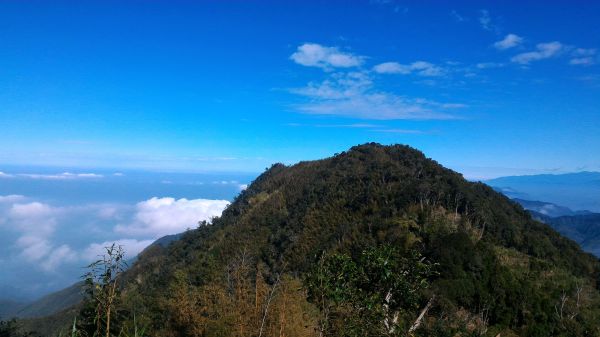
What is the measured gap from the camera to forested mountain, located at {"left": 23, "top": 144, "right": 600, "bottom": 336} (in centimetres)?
933

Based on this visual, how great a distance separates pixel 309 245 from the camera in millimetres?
74000

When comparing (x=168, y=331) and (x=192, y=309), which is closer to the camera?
(x=192, y=309)

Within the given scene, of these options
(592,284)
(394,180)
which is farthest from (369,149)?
(592,284)

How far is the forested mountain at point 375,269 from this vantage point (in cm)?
933

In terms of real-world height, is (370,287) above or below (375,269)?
below

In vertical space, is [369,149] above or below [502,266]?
above

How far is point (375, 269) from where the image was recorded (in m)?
Answer: 9.39

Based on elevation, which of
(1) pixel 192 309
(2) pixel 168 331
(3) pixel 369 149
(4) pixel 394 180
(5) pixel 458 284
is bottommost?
(5) pixel 458 284

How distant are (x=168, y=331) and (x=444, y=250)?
36.0m

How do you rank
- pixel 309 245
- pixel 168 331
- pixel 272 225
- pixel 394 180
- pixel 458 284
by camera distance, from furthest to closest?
pixel 272 225
pixel 394 180
pixel 309 245
pixel 458 284
pixel 168 331

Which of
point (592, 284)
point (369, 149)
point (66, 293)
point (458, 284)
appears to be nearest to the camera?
point (458, 284)

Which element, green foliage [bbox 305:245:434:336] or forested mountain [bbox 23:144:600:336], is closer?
green foliage [bbox 305:245:434:336]

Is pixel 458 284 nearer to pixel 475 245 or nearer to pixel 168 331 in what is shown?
pixel 475 245

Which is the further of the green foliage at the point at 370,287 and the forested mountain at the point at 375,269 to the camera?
the forested mountain at the point at 375,269
